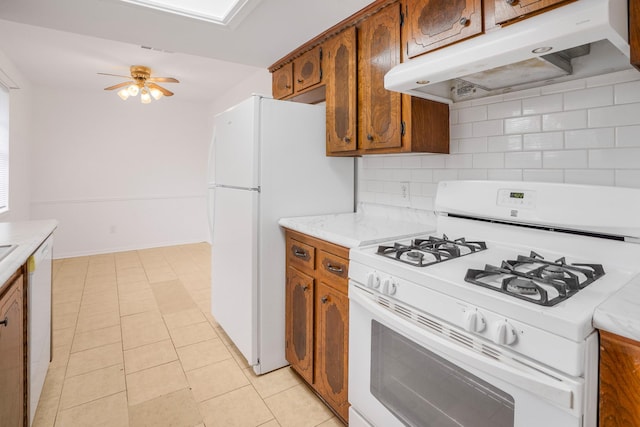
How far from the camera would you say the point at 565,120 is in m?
1.40

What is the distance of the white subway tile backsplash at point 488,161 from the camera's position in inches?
64.4

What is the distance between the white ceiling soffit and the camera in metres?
1.98

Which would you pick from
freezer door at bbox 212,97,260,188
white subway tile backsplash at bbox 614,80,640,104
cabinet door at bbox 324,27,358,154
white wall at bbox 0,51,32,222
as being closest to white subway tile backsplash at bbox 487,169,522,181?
white subway tile backsplash at bbox 614,80,640,104

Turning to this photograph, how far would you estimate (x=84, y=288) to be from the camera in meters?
3.76

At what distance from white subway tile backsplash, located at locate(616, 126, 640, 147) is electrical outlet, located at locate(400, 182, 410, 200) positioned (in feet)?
3.42

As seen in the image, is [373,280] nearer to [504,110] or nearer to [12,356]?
[504,110]

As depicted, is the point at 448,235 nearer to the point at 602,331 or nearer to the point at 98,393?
the point at 602,331

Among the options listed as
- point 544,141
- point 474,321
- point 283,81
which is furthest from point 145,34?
point 474,321

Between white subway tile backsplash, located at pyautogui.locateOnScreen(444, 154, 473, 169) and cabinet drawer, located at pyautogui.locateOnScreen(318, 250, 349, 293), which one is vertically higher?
white subway tile backsplash, located at pyautogui.locateOnScreen(444, 154, 473, 169)

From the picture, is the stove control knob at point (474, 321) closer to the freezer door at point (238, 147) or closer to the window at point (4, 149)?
the freezer door at point (238, 147)

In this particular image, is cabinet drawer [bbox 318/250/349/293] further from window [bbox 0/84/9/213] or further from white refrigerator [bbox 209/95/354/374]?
window [bbox 0/84/9/213]

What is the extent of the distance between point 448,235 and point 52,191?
5.65 metres

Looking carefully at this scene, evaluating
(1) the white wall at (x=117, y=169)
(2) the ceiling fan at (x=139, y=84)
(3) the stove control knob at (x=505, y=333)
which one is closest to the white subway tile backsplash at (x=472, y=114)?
(3) the stove control knob at (x=505, y=333)

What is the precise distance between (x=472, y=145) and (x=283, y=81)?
1.70 metres
